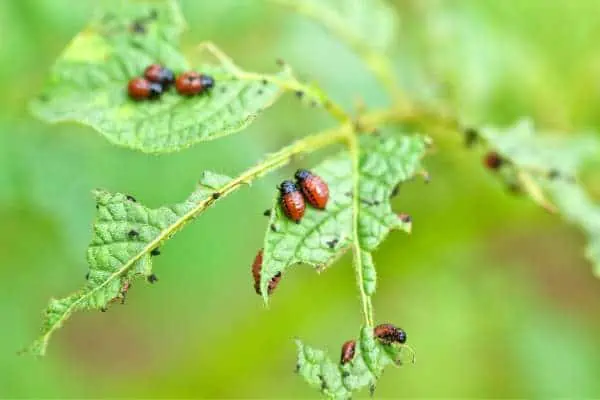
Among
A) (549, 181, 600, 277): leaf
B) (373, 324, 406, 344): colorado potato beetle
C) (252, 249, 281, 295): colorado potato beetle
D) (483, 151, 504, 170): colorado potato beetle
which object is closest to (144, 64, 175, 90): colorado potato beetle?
(252, 249, 281, 295): colorado potato beetle

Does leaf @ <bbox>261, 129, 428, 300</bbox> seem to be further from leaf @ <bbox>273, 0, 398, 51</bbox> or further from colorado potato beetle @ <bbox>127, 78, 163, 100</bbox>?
leaf @ <bbox>273, 0, 398, 51</bbox>

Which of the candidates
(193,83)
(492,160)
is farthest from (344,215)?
A: (492,160)

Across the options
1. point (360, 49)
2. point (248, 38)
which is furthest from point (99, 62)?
point (248, 38)

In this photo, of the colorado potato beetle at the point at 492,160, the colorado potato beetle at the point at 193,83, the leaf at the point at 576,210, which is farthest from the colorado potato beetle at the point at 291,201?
the leaf at the point at 576,210

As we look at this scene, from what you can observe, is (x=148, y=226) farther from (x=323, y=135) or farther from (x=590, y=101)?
(x=590, y=101)

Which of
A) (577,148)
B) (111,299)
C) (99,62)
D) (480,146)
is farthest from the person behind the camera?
(577,148)

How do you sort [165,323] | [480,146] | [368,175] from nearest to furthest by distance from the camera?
[368,175], [480,146], [165,323]

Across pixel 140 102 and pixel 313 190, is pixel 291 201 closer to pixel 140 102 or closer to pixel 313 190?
pixel 313 190
